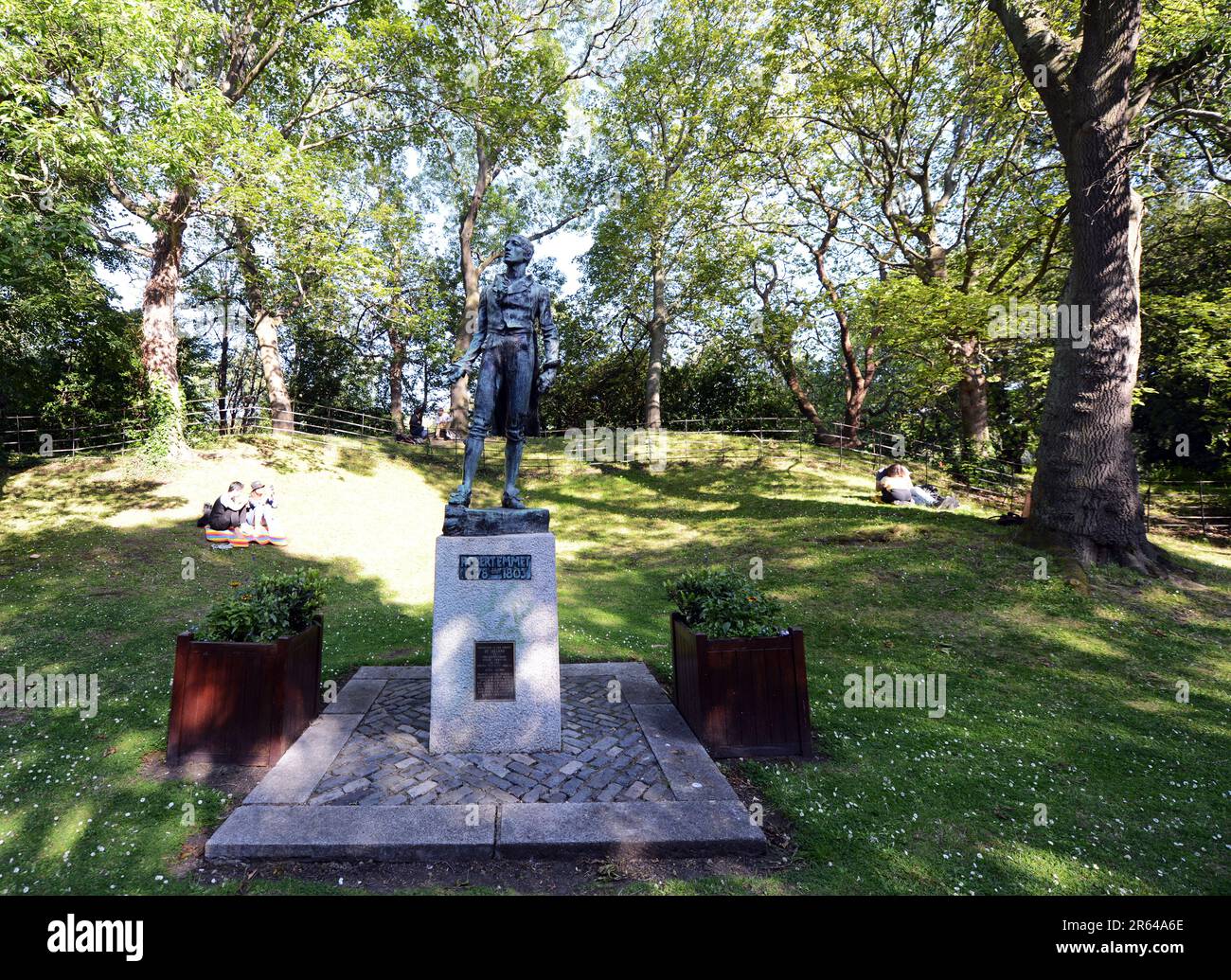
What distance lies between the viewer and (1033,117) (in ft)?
42.5

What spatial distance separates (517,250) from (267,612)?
4.23 meters

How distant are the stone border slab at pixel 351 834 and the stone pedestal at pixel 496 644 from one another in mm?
1014

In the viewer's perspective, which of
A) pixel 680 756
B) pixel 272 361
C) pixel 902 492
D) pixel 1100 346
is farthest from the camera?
pixel 272 361

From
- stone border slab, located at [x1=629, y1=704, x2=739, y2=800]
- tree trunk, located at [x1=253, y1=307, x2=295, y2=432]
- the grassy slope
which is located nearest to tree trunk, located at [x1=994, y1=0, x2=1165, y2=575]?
the grassy slope

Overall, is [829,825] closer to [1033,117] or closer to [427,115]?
[1033,117]

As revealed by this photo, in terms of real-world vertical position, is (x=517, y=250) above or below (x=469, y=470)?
above

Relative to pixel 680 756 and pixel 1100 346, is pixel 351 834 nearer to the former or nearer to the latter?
pixel 680 756

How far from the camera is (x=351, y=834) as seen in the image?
362 centimetres

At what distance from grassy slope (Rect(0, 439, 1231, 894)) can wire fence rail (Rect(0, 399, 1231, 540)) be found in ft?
9.06

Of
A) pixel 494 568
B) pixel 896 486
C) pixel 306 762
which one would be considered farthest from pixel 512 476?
pixel 896 486

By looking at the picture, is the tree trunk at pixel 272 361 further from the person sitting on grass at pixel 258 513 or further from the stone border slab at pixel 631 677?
the stone border slab at pixel 631 677

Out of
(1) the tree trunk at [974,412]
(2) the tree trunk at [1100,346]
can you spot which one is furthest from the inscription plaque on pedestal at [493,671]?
(1) the tree trunk at [974,412]

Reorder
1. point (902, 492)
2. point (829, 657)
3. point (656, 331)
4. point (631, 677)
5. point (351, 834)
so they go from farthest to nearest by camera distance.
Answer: point (656, 331) → point (902, 492) → point (829, 657) → point (631, 677) → point (351, 834)

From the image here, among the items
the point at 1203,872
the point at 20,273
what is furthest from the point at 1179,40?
the point at 20,273
